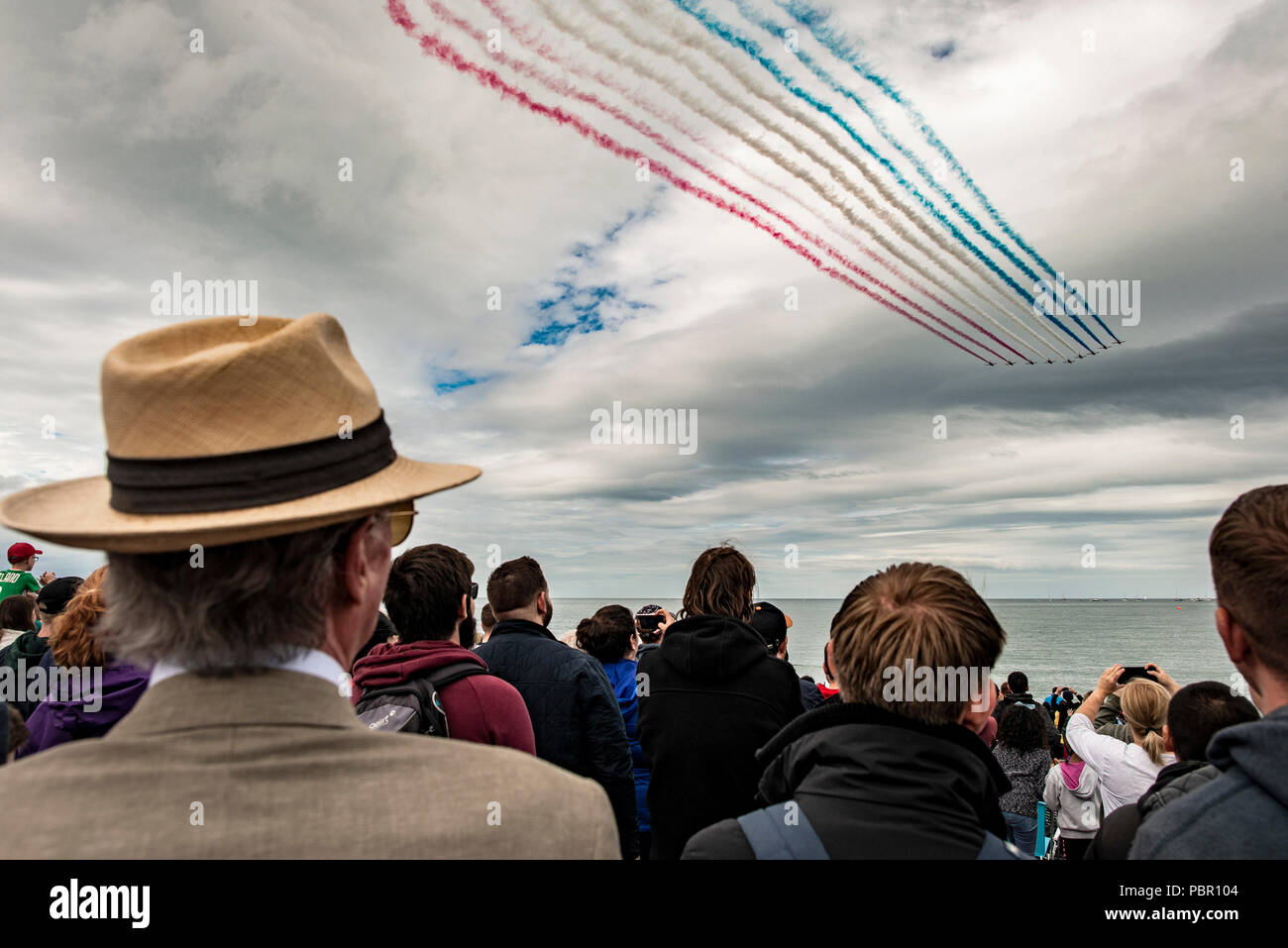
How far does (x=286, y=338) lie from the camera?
1.33m

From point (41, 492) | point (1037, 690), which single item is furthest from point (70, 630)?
point (1037, 690)

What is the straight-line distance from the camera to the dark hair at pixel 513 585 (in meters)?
4.14

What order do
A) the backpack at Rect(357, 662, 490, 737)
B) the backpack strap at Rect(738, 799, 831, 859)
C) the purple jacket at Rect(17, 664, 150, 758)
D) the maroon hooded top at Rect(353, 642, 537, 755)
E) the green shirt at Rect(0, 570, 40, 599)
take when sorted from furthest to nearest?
the green shirt at Rect(0, 570, 40, 599) < the purple jacket at Rect(17, 664, 150, 758) < the maroon hooded top at Rect(353, 642, 537, 755) < the backpack at Rect(357, 662, 490, 737) < the backpack strap at Rect(738, 799, 831, 859)

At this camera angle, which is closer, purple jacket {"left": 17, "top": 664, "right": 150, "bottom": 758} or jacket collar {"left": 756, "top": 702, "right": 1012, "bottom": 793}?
jacket collar {"left": 756, "top": 702, "right": 1012, "bottom": 793}

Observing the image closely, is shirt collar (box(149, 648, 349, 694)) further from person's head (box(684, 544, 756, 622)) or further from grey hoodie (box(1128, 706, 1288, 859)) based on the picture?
person's head (box(684, 544, 756, 622))

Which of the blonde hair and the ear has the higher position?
the ear

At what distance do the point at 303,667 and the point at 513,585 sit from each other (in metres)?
2.97

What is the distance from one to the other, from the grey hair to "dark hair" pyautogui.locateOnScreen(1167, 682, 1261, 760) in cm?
349

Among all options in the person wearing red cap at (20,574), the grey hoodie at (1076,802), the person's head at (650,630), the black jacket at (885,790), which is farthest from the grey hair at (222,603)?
the person wearing red cap at (20,574)

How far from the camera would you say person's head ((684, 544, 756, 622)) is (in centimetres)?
373

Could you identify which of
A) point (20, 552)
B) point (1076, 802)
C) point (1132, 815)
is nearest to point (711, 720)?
point (1132, 815)

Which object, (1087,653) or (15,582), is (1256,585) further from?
→ (1087,653)

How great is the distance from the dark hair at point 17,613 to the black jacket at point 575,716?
418cm

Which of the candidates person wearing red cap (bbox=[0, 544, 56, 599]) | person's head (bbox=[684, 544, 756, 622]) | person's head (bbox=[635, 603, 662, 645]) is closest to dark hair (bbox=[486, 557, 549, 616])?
person's head (bbox=[684, 544, 756, 622])
